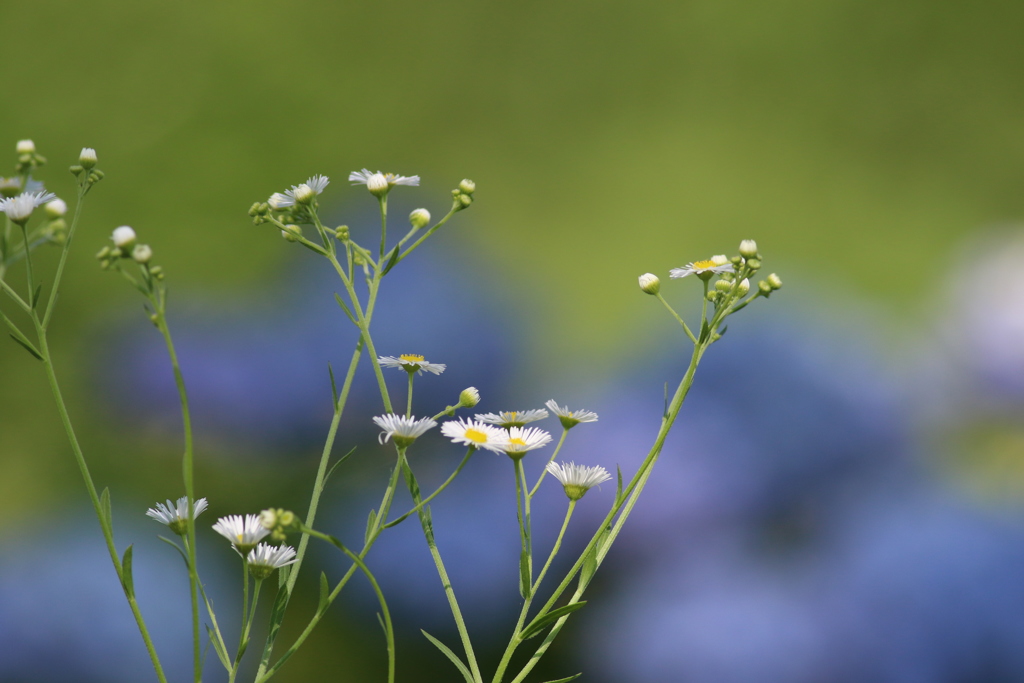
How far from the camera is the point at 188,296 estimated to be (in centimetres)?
110

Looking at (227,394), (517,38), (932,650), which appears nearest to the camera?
(932,650)

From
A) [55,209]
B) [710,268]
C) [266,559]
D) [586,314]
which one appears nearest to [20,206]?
[55,209]

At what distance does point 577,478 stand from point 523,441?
30 millimetres

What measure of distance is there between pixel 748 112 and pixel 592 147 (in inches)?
9.8

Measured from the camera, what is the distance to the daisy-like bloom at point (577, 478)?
1.05 feet

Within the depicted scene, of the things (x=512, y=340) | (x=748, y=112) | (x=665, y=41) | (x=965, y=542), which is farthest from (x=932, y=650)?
(x=665, y=41)

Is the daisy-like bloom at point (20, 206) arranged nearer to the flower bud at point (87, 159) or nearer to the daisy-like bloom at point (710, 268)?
the flower bud at point (87, 159)

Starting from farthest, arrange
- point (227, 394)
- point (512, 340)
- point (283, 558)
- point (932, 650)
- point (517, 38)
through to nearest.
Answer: point (517, 38), point (512, 340), point (227, 394), point (932, 650), point (283, 558)

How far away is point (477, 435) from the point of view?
0.32 metres

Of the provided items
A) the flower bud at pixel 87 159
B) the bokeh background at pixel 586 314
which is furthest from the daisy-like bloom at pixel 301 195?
the bokeh background at pixel 586 314

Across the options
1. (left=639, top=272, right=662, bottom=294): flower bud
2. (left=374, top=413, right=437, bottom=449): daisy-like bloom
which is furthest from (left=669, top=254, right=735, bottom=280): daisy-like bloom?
(left=374, top=413, right=437, bottom=449): daisy-like bloom

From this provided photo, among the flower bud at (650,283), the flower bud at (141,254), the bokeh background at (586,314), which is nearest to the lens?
the flower bud at (141,254)

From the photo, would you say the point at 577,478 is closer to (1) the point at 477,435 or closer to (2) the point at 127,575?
(1) the point at 477,435

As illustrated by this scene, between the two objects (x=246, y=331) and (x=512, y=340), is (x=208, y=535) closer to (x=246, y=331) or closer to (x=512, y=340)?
(x=246, y=331)
